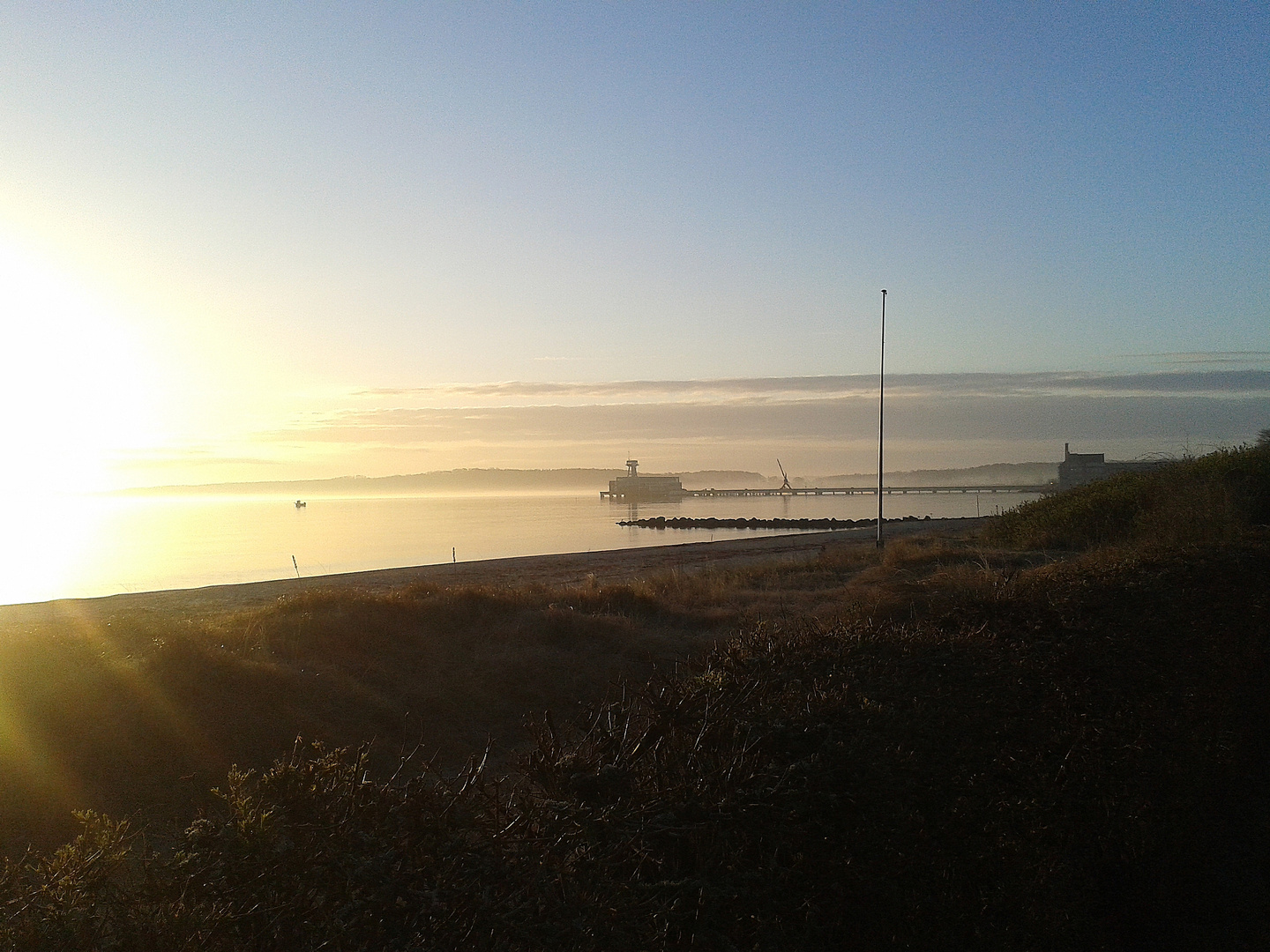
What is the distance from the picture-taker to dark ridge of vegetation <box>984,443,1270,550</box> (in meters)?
15.3

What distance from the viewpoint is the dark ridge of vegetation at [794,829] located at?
2795mm

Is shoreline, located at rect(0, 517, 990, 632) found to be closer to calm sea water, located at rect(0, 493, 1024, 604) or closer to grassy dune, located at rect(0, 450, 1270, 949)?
calm sea water, located at rect(0, 493, 1024, 604)

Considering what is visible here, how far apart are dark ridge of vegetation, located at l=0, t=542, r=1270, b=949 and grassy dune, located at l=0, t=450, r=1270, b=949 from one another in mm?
12

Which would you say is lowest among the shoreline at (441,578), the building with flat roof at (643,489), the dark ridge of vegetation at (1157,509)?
the building with flat roof at (643,489)

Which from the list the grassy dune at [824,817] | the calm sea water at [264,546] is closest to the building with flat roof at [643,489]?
the calm sea water at [264,546]

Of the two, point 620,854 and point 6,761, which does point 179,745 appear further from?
point 620,854

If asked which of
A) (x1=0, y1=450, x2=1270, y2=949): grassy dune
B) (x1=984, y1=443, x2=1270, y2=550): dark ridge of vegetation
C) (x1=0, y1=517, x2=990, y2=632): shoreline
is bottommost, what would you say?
(x1=0, y1=517, x2=990, y2=632): shoreline

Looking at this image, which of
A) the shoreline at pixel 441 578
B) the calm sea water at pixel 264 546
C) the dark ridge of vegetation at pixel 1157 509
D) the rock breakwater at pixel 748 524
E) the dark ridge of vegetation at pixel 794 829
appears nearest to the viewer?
the dark ridge of vegetation at pixel 794 829

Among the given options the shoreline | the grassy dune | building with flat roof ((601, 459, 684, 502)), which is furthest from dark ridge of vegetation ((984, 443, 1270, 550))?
building with flat roof ((601, 459, 684, 502))

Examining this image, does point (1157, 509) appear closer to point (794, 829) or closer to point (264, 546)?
point (794, 829)

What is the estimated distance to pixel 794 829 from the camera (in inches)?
132

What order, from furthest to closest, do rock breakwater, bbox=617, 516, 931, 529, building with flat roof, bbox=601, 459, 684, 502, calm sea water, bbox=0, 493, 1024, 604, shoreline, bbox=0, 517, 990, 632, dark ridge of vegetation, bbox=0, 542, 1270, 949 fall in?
building with flat roof, bbox=601, 459, 684, 502
rock breakwater, bbox=617, 516, 931, 529
calm sea water, bbox=0, 493, 1024, 604
shoreline, bbox=0, 517, 990, 632
dark ridge of vegetation, bbox=0, 542, 1270, 949

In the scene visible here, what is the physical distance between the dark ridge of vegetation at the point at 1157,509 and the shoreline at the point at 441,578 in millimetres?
7139

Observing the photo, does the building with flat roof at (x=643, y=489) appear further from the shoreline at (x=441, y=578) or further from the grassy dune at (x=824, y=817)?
the grassy dune at (x=824, y=817)
